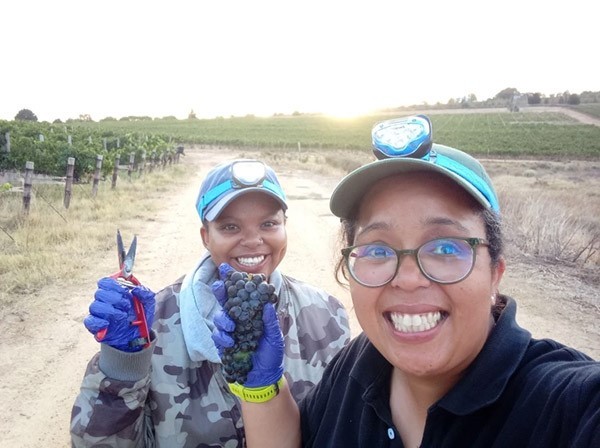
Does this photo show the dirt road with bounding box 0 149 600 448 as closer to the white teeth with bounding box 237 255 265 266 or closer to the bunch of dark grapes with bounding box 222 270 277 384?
the white teeth with bounding box 237 255 265 266

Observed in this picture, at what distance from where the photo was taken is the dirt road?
3.66m

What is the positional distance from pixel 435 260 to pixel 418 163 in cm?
24

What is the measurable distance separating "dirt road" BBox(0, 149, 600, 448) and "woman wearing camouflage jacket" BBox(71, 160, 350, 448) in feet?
6.47

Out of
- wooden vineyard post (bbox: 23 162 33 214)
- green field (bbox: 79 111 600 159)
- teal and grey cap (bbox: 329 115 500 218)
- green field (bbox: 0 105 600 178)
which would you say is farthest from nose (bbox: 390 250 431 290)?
green field (bbox: 79 111 600 159)

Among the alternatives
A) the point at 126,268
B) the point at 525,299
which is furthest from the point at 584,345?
the point at 126,268

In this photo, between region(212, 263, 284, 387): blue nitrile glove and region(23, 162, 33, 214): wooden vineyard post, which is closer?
region(212, 263, 284, 387): blue nitrile glove

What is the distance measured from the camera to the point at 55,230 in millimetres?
8047

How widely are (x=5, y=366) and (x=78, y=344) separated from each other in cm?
62

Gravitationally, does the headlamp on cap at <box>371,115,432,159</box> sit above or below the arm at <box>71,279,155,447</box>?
above

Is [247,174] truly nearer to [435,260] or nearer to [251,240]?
[251,240]

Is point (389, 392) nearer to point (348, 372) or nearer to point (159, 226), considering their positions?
point (348, 372)

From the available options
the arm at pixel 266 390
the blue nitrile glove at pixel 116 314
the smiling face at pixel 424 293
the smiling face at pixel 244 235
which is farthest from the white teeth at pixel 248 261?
A: the smiling face at pixel 424 293

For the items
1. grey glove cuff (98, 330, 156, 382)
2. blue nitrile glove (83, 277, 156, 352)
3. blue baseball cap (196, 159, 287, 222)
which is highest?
blue baseball cap (196, 159, 287, 222)

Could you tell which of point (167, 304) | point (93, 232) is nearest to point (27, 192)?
point (93, 232)
